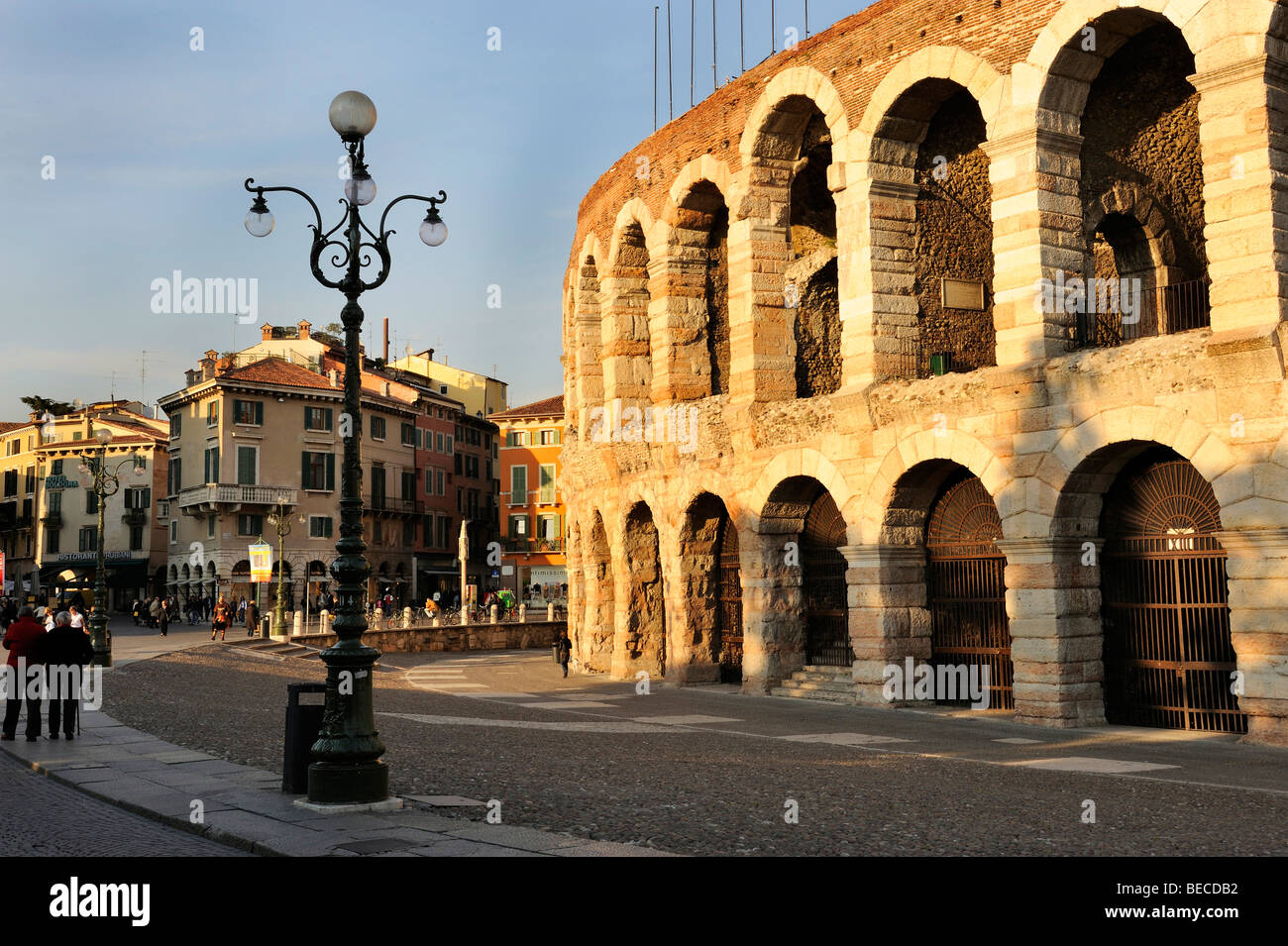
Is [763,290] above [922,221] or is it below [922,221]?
below

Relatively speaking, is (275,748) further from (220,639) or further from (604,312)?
(220,639)

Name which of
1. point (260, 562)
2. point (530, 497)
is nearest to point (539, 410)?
point (530, 497)

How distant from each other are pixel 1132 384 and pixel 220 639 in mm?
30534

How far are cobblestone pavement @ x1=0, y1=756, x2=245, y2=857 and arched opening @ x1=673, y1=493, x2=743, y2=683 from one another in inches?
608

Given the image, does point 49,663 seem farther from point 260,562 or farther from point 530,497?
point 530,497

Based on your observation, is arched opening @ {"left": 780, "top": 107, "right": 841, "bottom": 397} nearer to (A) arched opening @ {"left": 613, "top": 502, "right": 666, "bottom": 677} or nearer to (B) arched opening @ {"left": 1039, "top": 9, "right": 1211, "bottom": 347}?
(A) arched opening @ {"left": 613, "top": 502, "right": 666, "bottom": 677}

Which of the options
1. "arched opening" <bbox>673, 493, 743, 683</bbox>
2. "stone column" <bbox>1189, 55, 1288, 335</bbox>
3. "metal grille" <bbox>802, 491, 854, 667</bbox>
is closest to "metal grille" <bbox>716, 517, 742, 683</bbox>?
"arched opening" <bbox>673, 493, 743, 683</bbox>

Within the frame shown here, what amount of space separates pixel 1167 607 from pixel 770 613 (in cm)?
781

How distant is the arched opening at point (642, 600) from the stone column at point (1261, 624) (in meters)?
14.9

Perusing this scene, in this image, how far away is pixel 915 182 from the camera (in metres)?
21.0

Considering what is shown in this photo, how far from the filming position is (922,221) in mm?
21219

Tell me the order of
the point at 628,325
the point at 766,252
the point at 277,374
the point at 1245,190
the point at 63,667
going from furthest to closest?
the point at 277,374, the point at 628,325, the point at 766,252, the point at 63,667, the point at 1245,190
